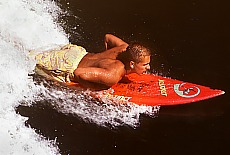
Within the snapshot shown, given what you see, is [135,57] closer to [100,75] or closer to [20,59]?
[100,75]

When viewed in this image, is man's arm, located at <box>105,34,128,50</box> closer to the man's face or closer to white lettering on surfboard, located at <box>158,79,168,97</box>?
the man's face

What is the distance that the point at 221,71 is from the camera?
193 inches

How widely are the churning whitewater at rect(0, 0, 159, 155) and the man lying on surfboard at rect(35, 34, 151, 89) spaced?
0.68 feet

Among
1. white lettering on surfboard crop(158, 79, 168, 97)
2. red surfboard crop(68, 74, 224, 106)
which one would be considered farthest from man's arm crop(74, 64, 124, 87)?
white lettering on surfboard crop(158, 79, 168, 97)

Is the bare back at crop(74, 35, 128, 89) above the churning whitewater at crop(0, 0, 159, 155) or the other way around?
above

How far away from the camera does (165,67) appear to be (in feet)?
15.7

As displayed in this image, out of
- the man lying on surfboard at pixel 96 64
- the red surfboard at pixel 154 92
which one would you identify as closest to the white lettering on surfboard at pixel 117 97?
the red surfboard at pixel 154 92

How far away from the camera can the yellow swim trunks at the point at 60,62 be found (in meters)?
3.76

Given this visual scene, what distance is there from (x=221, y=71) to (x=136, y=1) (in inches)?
58.1

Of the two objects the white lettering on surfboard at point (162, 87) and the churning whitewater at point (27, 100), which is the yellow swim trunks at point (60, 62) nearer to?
the churning whitewater at point (27, 100)

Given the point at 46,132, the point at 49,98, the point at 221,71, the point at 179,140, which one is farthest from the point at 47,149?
the point at 221,71

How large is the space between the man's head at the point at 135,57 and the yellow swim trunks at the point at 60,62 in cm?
45

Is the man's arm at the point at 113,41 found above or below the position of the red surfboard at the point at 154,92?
above

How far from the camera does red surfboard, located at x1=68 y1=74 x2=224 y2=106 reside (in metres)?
3.89
